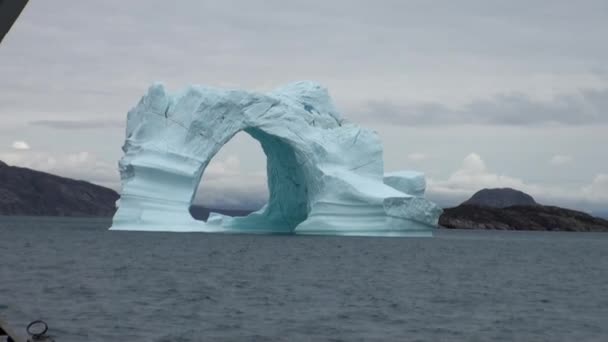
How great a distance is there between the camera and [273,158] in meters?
41.5

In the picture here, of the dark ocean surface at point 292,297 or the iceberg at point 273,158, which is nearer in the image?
the dark ocean surface at point 292,297

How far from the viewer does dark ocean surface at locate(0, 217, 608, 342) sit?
12781mm

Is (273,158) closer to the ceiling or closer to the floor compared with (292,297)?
closer to the ceiling

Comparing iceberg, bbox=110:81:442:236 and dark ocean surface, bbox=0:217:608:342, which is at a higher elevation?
iceberg, bbox=110:81:442:236

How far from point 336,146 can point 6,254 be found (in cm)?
1465

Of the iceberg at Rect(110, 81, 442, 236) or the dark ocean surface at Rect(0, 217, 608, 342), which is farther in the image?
the iceberg at Rect(110, 81, 442, 236)

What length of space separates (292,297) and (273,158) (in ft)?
78.9

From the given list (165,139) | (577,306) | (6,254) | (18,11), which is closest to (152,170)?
(165,139)

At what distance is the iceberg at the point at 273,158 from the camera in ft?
116

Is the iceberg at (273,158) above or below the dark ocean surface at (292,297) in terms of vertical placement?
above

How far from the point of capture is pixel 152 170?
3459 cm

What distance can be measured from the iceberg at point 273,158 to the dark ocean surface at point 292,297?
390 cm

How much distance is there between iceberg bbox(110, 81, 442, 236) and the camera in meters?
35.2

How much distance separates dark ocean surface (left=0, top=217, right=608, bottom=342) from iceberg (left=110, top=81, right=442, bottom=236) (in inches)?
153
